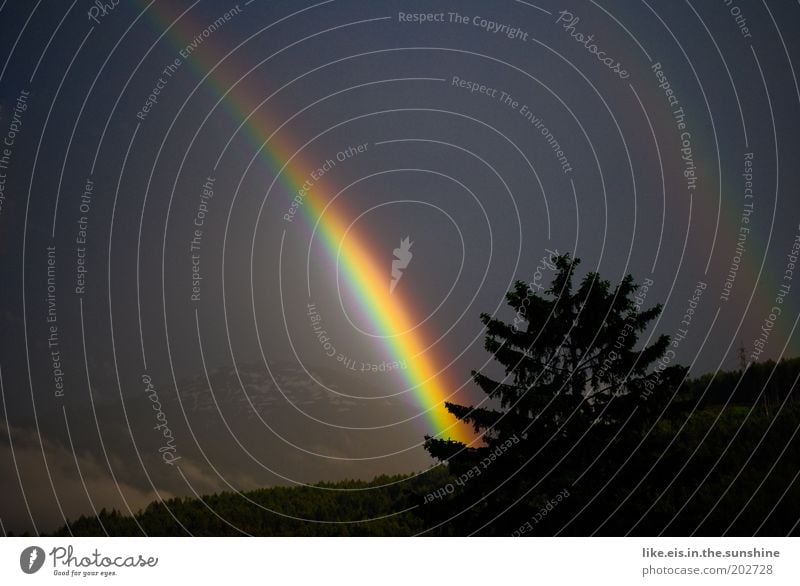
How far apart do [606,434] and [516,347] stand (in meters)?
4.10

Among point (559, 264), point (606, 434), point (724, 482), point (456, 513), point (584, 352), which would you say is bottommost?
point (456, 513)

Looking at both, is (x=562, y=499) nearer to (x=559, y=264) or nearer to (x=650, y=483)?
(x=650, y=483)

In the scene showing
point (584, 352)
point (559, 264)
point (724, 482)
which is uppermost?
point (559, 264)

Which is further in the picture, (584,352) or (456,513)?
(456,513)

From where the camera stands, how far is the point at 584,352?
2341 cm

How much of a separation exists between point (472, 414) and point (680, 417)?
6950mm

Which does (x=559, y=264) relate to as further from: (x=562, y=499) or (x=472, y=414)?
(x=562, y=499)
